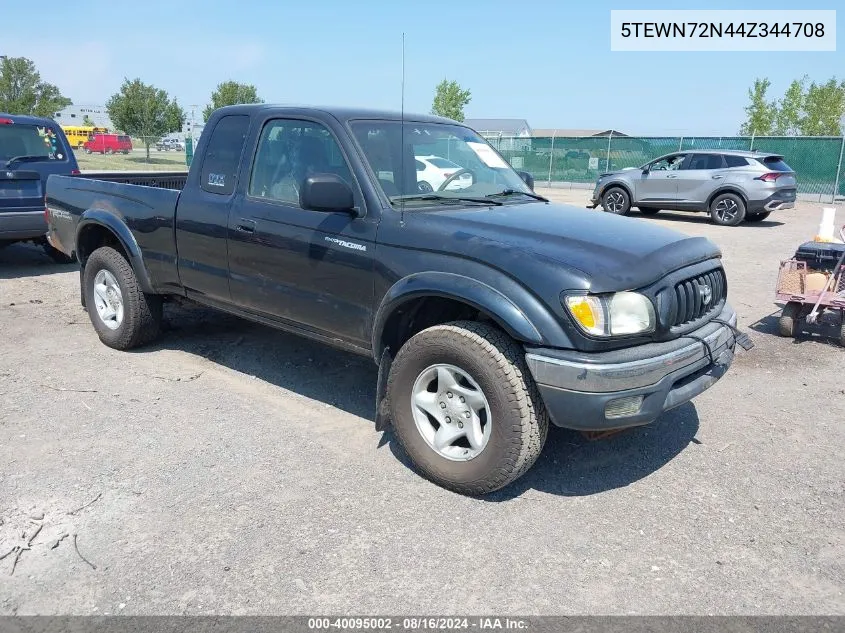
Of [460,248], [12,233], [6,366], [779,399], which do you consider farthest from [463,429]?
[12,233]

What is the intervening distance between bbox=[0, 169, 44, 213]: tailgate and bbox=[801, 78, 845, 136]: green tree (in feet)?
149

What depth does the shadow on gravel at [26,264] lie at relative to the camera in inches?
353

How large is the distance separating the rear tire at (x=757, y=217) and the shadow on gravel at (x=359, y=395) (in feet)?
42.8

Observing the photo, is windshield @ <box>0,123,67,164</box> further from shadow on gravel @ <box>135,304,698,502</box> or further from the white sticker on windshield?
the white sticker on windshield

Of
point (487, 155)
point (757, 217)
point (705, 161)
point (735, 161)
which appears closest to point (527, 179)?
point (487, 155)

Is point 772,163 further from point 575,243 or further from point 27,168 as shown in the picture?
point 27,168

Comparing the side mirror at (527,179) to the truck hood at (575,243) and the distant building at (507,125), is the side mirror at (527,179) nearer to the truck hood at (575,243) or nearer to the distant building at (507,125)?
the truck hood at (575,243)

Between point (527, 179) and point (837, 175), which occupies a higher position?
point (837, 175)

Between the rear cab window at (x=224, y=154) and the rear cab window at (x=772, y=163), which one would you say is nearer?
the rear cab window at (x=224, y=154)

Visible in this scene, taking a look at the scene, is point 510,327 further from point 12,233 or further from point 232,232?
point 12,233

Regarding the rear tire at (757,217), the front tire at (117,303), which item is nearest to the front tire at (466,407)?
the front tire at (117,303)

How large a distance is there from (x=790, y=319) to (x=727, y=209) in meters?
10.3

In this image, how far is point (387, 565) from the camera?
9.62 ft

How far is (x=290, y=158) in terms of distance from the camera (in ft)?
14.3
